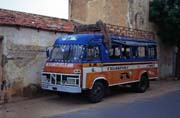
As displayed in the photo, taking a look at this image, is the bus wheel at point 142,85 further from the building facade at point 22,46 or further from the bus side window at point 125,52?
the building facade at point 22,46

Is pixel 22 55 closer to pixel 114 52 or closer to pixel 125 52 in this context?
pixel 114 52

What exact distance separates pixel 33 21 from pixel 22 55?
1703 millimetres

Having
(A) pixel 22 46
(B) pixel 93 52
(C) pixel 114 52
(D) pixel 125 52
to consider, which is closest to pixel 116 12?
(D) pixel 125 52

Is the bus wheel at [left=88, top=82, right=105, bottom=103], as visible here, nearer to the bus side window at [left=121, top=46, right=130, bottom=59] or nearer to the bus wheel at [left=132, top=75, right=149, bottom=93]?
the bus side window at [left=121, top=46, right=130, bottom=59]

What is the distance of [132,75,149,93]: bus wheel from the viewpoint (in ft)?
54.4

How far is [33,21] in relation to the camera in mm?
15078

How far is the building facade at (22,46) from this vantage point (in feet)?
44.5

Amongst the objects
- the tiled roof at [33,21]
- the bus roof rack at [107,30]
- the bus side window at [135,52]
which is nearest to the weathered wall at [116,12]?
the bus roof rack at [107,30]

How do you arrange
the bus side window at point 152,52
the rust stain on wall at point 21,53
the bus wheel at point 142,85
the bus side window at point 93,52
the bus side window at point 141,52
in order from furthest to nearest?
the bus side window at point 152,52
the bus wheel at point 142,85
the bus side window at point 141,52
the rust stain on wall at point 21,53
the bus side window at point 93,52

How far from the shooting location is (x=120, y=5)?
70.3ft

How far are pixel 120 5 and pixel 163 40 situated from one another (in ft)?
14.9

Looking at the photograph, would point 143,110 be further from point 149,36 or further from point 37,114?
point 149,36

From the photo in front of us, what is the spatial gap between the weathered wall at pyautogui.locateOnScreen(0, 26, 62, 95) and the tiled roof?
0.74ft

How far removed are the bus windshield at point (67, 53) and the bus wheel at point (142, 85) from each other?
4.44 metres
